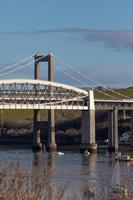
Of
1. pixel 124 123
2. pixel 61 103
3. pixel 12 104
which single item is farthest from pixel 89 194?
pixel 124 123

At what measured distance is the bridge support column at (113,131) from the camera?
12388 cm

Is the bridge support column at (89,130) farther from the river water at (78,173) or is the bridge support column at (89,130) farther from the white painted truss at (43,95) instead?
the river water at (78,173)

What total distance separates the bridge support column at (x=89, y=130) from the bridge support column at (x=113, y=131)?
3670 mm

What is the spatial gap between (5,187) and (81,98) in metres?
114

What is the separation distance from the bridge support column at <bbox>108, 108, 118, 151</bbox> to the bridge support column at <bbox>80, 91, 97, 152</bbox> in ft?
12.0

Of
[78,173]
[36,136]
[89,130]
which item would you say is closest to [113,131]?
[89,130]

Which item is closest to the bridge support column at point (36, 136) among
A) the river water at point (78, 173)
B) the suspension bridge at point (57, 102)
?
the suspension bridge at point (57, 102)

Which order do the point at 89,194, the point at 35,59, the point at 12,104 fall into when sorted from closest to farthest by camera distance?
1. the point at 89,194
2. the point at 12,104
3. the point at 35,59

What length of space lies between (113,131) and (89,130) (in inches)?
266

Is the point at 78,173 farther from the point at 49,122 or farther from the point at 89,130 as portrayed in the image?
the point at 49,122

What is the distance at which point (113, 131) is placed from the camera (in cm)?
12712

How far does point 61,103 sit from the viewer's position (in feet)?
430

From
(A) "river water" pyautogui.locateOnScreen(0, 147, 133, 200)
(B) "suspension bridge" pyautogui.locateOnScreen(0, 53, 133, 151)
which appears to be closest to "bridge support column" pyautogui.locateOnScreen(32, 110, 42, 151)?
(B) "suspension bridge" pyautogui.locateOnScreen(0, 53, 133, 151)

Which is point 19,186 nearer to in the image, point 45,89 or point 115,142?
point 115,142
